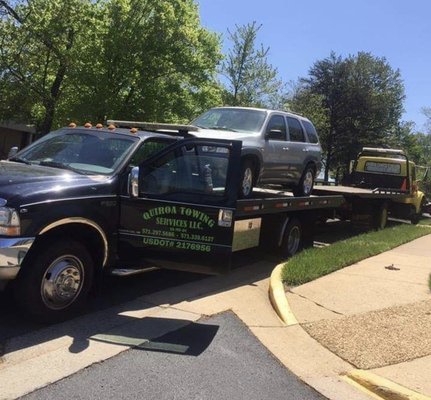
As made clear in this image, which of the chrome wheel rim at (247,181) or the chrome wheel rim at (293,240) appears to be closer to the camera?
the chrome wheel rim at (247,181)

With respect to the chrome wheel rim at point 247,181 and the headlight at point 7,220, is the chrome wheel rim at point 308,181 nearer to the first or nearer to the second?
the chrome wheel rim at point 247,181

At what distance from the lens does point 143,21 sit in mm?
23703

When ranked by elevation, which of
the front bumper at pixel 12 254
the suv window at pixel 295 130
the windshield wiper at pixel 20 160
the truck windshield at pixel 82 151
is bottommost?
the front bumper at pixel 12 254

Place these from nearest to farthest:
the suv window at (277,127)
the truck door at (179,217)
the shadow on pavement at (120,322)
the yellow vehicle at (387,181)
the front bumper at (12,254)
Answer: the front bumper at (12,254) → the shadow on pavement at (120,322) → the truck door at (179,217) → the suv window at (277,127) → the yellow vehicle at (387,181)

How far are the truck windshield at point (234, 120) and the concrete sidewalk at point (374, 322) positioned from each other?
266cm

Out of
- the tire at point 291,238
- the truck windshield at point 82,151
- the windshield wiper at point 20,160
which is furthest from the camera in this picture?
the tire at point 291,238

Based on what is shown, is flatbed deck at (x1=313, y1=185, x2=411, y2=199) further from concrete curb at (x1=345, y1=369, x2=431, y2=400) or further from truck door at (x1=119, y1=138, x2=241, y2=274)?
concrete curb at (x1=345, y1=369, x2=431, y2=400)

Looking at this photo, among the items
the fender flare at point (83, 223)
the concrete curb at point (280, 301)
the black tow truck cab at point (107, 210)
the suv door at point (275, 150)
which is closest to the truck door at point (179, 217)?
the black tow truck cab at point (107, 210)

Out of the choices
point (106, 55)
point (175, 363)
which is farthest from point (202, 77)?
point (175, 363)

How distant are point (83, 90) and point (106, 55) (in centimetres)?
168

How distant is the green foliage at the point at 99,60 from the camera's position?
21016 millimetres

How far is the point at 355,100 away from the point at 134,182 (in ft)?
126

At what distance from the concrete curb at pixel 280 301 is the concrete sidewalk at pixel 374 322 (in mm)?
25

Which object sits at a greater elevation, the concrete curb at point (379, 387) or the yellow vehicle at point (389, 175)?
the yellow vehicle at point (389, 175)
